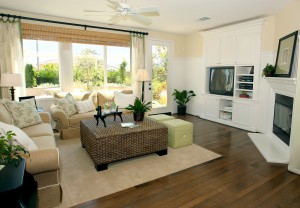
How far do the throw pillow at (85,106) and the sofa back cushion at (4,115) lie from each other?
60.4 inches

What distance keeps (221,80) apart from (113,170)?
412cm

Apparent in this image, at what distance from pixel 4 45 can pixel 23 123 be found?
2.09m

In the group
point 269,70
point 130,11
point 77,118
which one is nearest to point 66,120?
point 77,118

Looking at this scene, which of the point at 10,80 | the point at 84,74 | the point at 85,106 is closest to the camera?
the point at 10,80

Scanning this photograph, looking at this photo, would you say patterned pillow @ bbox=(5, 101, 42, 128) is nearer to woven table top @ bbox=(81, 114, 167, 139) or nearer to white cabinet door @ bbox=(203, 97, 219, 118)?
woven table top @ bbox=(81, 114, 167, 139)

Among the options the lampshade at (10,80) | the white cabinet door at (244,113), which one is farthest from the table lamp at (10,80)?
the white cabinet door at (244,113)

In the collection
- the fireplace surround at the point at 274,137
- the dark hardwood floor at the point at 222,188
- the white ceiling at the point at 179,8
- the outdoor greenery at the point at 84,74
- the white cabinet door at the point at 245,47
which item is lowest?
the dark hardwood floor at the point at 222,188

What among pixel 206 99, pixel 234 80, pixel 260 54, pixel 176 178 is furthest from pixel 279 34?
pixel 176 178

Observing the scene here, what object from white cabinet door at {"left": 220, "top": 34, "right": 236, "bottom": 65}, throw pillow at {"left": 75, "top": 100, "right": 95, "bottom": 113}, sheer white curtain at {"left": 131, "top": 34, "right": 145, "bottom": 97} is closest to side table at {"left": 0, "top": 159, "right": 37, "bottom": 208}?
throw pillow at {"left": 75, "top": 100, "right": 95, "bottom": 113}

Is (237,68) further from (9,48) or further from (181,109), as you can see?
(9,48)

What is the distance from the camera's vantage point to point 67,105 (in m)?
4.39

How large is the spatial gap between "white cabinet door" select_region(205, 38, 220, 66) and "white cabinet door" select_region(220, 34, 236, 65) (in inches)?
5.4

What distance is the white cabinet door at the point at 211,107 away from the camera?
581 cm

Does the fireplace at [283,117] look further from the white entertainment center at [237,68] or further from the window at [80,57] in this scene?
the window at [80,57]
